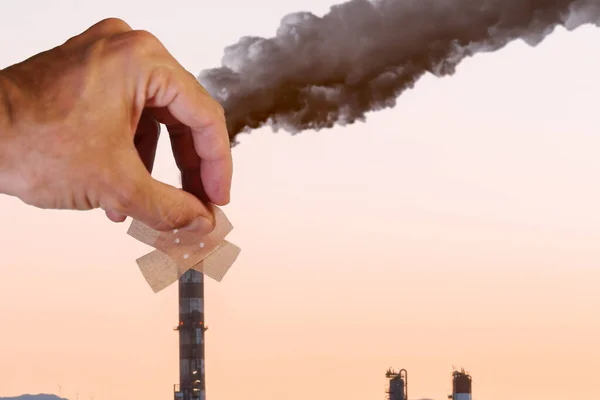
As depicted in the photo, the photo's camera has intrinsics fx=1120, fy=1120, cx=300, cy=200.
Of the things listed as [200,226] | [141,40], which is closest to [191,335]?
[200,226]

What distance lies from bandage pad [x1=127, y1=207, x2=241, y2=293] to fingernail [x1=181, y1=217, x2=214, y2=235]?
0.31ft

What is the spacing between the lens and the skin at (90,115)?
2.07 metres

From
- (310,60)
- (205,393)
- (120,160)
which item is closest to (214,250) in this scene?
(120,160)

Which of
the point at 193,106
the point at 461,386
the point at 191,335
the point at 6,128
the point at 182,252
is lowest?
the point at 461,386

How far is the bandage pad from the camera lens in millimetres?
2869

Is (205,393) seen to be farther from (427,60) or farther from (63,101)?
(63,101)

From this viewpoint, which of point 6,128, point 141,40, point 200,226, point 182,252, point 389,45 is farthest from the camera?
point 389,45

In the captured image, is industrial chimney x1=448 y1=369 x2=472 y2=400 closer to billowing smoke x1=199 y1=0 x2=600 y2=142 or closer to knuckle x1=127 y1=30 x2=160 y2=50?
billowing smoke x1=199 y1=0 x2=600 y2=142

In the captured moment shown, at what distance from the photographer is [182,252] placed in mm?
2943

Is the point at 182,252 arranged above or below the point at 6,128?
below

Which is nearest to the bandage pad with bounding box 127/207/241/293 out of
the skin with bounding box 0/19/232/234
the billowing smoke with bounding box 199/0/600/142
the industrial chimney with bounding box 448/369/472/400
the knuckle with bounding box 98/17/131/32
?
the skin with bounding box 0/19/232/234

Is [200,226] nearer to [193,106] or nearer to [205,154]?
[205,154]

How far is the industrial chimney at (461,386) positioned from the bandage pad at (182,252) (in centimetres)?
4592

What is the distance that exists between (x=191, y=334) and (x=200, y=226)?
44.6 metres
